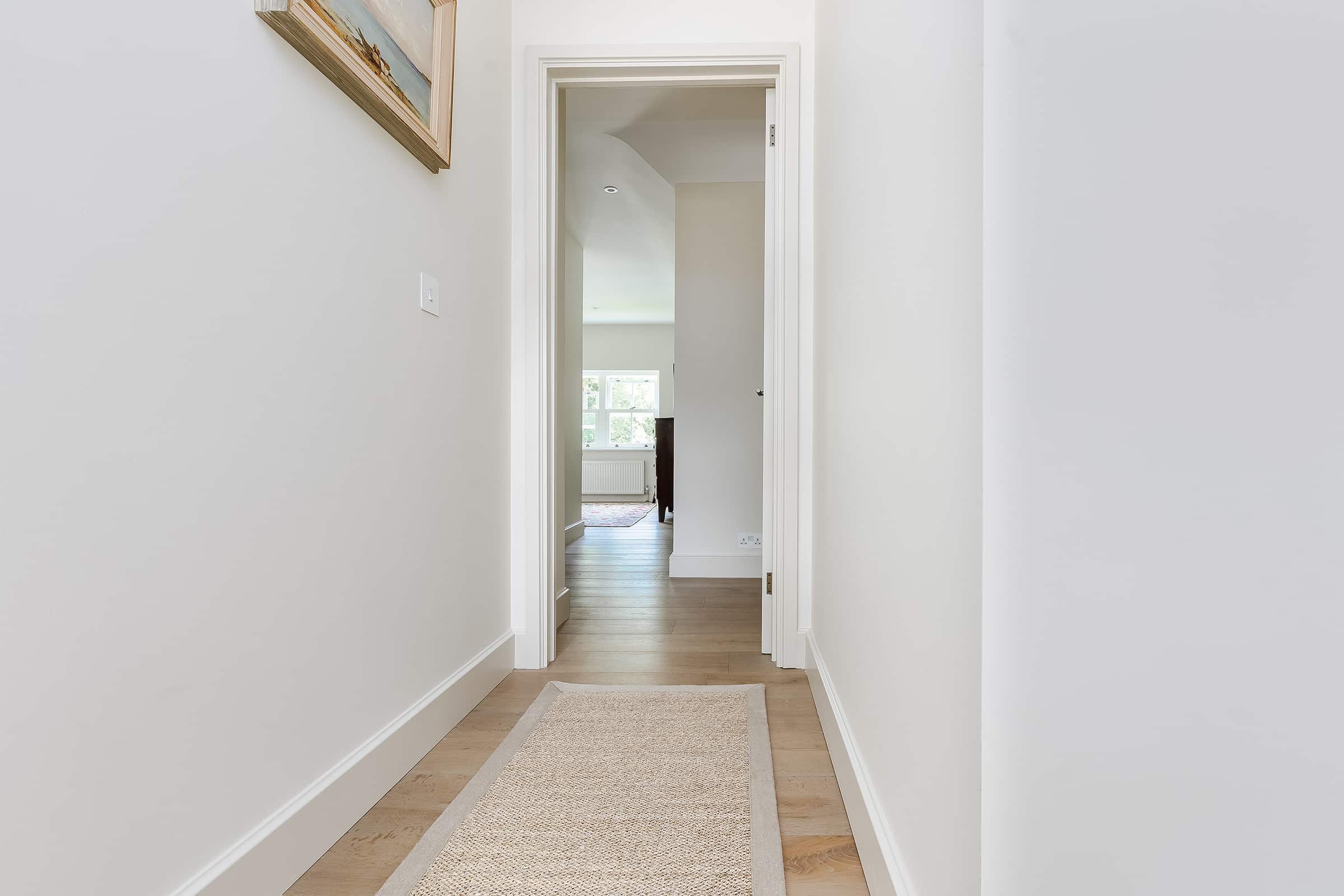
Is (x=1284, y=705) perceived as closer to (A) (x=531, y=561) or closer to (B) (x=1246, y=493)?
(B) (x=1246, y=493)

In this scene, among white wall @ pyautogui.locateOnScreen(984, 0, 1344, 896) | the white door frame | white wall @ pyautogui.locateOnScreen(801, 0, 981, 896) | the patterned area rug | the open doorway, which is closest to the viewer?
white wall @ pyautogui.locateOnScreen(984, 0, 1344, 896)

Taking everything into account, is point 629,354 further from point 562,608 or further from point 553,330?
point 553,330

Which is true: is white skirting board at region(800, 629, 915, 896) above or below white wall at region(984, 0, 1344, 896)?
below

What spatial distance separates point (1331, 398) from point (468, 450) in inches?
74.8

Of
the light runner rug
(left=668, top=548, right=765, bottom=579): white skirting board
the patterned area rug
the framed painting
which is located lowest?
the patterned area rug

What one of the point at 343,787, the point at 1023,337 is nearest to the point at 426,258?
the point at 343,787

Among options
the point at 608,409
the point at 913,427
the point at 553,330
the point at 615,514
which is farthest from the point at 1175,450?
the point at 608,409

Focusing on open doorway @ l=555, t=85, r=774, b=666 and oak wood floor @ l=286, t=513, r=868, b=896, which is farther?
open doorway @ l=555, t=85, r=774, b=666

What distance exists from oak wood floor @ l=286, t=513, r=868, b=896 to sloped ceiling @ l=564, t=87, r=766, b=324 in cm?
207

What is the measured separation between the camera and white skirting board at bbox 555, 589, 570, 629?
2678 millimetres

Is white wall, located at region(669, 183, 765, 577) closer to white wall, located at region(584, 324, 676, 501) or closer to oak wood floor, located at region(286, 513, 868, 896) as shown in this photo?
oak wood floor, located at region(286, 513, 868, 896)

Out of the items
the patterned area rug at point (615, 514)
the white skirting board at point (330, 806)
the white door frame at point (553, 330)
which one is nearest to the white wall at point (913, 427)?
the white door frame at point (553, 330)

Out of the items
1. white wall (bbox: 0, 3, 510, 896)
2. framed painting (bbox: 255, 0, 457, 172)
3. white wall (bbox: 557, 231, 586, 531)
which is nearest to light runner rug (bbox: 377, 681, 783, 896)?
white wall (bbox: 0, 3, 510, 896)

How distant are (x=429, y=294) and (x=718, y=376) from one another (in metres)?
2.50
